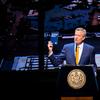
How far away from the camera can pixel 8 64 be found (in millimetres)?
4578

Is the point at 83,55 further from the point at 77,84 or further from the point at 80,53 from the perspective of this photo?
the point at 77,84

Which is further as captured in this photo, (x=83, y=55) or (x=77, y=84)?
(x=83, y=55)

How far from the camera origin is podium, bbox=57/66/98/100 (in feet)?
9.62

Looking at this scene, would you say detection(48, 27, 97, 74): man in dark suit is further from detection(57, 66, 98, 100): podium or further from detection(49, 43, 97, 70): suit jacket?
detection(57, 66, 98, 100): podium

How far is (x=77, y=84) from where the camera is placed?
3.03 m

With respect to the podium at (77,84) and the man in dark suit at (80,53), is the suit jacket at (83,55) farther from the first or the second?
the podium at (77,84)

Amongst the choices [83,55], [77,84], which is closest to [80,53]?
[83,55]

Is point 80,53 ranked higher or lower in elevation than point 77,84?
lower

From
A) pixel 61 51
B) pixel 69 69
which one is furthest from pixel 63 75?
pixel 61 51

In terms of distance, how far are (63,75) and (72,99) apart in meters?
0.24

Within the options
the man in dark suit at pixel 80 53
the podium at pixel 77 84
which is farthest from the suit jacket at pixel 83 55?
the podium at pixel 77 84

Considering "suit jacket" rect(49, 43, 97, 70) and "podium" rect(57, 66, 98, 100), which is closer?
"podium" rect(57, 66, 98, 100)

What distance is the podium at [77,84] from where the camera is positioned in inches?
115

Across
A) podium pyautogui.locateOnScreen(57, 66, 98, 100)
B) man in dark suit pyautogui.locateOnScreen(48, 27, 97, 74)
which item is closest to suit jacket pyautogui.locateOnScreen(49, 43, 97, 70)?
man in dark suit pyautogui.locateOnScreen(48, 27, 97, 74)
